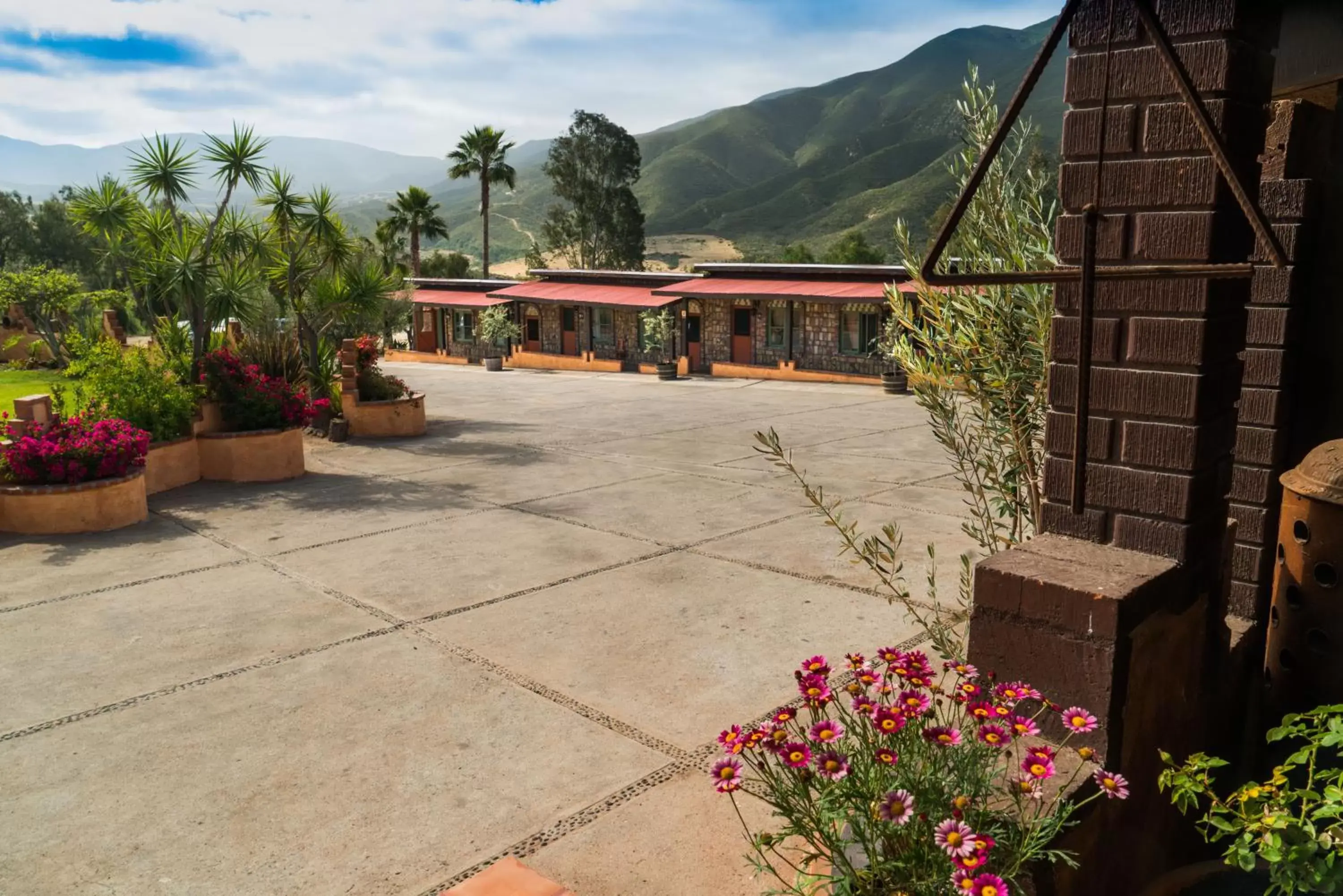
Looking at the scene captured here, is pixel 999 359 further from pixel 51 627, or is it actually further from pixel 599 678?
pixel 51 627

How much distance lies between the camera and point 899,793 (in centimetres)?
224

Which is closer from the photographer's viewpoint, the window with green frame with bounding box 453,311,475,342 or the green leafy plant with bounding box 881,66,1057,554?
the green leafy plant with bounding box 881,66,1057,554

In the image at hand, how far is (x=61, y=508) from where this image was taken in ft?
30.5

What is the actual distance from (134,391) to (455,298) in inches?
1233

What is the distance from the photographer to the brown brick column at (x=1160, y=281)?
2773mm

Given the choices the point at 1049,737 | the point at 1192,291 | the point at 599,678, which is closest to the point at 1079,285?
the point at 1192,291

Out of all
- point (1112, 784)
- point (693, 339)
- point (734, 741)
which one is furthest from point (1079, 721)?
point (693, 339)

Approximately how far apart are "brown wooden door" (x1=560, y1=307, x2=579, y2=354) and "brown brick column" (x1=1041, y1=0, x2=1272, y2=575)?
35.2 meters

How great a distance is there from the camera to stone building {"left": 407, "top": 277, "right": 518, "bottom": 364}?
41.6m

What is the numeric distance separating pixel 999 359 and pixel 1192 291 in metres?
1.09

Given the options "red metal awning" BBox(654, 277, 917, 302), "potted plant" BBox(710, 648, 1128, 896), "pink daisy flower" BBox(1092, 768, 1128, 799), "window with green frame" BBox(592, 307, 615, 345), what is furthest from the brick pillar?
"window with green frame" BBox(592, 307, 615, 345)

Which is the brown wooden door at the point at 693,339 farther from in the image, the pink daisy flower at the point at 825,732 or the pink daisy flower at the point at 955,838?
the pink daisy flower at the point at 955,838

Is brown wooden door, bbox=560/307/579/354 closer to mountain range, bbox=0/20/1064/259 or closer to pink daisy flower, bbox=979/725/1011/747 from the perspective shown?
pink daisy flower, bbox=979/725/1011/747

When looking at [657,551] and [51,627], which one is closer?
[51,627]
